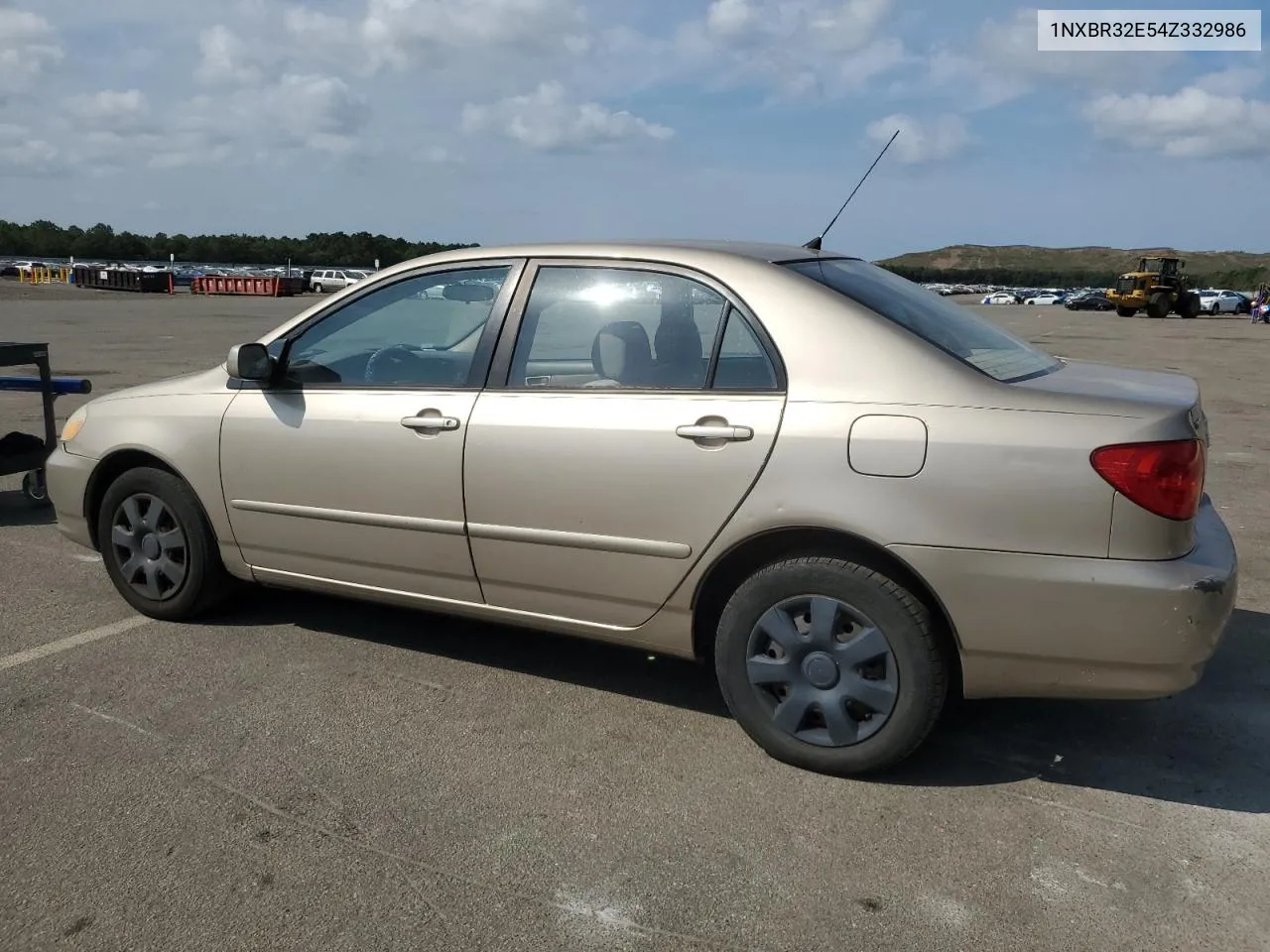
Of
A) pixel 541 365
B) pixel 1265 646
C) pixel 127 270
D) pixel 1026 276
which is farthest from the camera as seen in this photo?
pixel 1026 276

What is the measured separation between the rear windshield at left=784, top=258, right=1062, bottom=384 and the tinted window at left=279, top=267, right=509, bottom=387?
3.96ft

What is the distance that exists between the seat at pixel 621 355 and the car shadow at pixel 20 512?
4.18 metres

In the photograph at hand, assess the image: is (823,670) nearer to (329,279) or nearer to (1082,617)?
(1082,617)

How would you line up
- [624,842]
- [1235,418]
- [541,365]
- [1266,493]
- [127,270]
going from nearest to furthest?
[624,842] → [541,365] → [1266,493] → [1235,418] → [127,270]

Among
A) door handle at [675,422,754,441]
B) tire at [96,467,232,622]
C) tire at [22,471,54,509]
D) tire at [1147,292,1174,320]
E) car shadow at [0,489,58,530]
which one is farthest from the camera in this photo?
tire at [1147,292,1174,320]

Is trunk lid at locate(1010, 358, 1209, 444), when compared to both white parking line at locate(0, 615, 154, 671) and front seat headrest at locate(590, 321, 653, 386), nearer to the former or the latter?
front seat headrest at locate(590, 321, 653, 386)

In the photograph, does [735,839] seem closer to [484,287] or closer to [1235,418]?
[484,287]

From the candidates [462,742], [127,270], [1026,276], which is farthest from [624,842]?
[1026,276]

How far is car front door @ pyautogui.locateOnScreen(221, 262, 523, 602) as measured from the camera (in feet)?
12.5

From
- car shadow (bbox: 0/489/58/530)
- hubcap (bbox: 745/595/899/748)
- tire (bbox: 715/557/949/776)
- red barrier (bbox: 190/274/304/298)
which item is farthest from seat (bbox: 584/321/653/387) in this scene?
red barrier (bbox: 190/274/304/298)

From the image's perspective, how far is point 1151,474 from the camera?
2.86m

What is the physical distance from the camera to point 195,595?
4.48m

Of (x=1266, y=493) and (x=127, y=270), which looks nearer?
(x=1266, y=493)

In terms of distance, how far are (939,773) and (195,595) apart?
304cm
